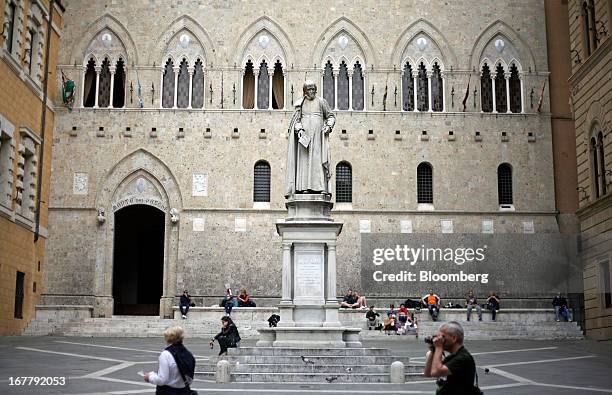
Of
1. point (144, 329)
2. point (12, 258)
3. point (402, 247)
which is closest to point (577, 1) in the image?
point (402, 247)

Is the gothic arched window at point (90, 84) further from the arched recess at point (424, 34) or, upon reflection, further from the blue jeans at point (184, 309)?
the arched recess at point (424, 34)

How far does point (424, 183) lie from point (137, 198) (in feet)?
41.4

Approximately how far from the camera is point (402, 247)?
34656 millimetres

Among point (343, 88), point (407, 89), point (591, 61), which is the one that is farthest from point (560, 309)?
point (343, 88)

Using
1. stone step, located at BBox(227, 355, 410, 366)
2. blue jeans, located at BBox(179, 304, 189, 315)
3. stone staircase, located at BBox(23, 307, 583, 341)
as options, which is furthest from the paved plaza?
blue jeans, located at BBox(179, 304, 189, 315)

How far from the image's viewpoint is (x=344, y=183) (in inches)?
1393

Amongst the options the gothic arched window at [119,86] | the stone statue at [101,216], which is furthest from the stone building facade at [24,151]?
the gothic arched window at [119,86]

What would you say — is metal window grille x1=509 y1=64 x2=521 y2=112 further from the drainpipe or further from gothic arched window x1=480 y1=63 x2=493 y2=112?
the drainpipe

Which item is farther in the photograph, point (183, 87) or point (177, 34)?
point (177, 34)

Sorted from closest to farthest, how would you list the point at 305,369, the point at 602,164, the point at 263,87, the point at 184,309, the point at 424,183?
the point at 305,369, the point at 602,164, the point at 184,309, the point at 424,183, the point at 263,87

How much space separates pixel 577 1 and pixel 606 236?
919 cm
